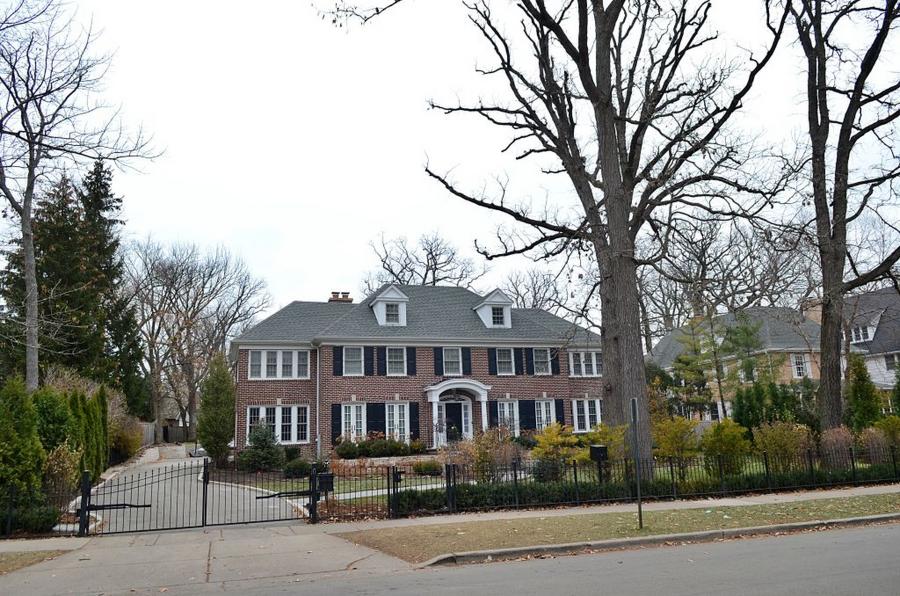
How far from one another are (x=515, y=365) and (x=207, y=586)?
1067 inches

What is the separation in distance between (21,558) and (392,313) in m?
24.3

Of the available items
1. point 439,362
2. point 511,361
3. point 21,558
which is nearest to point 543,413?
point 511,361

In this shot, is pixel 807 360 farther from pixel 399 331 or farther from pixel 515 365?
pixel 399 331

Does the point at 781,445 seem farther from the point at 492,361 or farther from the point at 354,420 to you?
the point at 354,420

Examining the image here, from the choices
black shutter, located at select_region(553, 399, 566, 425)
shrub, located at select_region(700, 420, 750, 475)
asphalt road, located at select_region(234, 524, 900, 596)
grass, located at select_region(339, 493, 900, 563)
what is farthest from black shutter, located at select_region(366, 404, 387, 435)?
asphalt road, located at select_region(234, 524, 900, 596)

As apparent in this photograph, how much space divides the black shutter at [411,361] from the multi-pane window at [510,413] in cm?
452

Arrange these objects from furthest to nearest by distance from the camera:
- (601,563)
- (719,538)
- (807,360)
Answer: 1. (807,360)
2. (719,538)
3. (601,563)

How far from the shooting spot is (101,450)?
925 inches

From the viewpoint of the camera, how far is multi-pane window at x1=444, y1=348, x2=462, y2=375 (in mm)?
33594

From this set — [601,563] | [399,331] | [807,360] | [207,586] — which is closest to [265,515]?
[207,586]

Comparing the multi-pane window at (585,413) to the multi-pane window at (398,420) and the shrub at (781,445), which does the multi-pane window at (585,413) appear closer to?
the multi-pane window at (398,420)

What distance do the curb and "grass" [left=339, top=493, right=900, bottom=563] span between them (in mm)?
224

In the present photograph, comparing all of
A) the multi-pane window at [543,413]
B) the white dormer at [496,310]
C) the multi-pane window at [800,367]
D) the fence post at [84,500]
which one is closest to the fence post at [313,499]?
the fence post at [84,500]

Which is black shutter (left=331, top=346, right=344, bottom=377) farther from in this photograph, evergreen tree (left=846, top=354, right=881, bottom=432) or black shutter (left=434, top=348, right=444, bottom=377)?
evergreen tree (left=846, top=354, right=881, bottom=432)
